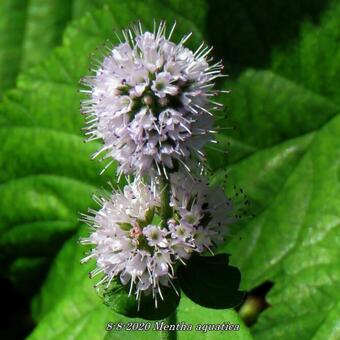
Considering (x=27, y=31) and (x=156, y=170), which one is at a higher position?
(x=27, y=31)

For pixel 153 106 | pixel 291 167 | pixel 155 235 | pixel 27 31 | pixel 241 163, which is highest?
pixel 27 31

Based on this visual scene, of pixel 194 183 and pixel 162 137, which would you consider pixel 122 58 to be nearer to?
pixel 162 137

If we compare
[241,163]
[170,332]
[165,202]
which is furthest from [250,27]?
[170,332]

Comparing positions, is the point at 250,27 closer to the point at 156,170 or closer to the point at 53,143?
the point at 53,143

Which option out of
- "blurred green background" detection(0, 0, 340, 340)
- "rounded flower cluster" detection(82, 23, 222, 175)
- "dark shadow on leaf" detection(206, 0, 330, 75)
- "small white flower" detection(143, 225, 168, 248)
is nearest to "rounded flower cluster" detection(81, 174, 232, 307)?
"small white flower" detection(143, 225, 168, 248)

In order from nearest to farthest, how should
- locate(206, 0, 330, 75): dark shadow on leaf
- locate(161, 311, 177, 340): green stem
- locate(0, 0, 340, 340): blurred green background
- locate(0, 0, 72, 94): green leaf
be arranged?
locate(161, 311, 177, 340): green stem → locate(0, 0, 340, 340): blurred green background → locate(206, 0, 330, 75): dark shadow on leaf → locate(0, 0, 72, 94): green leaf

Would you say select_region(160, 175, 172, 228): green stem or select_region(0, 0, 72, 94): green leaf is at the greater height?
select_region(0, 0, 72, 94): green leaf

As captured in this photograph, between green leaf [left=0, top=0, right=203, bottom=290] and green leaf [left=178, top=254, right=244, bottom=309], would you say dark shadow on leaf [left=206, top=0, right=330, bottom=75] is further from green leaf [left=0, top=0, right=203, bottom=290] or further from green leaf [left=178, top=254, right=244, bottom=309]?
green leaf [left=178, top=254, right=244, bottom=309]
